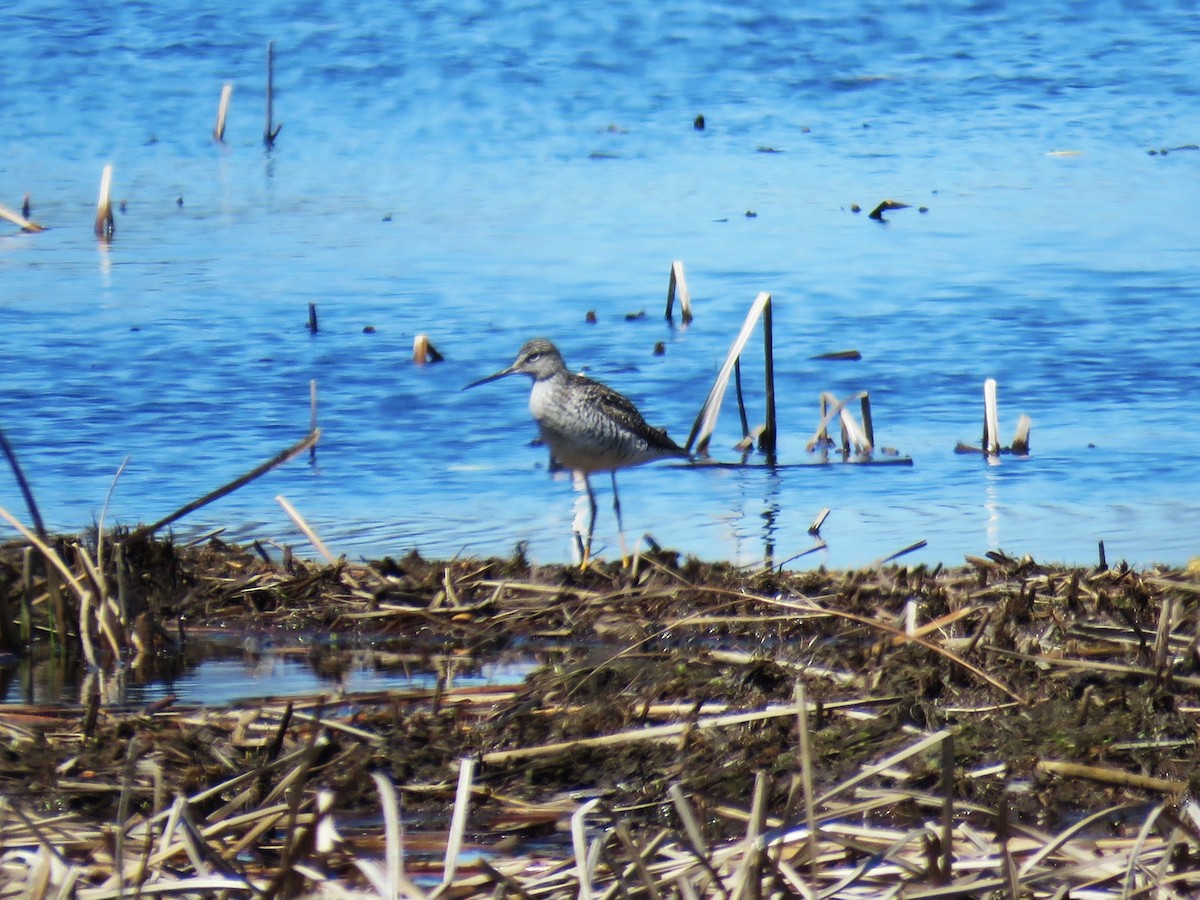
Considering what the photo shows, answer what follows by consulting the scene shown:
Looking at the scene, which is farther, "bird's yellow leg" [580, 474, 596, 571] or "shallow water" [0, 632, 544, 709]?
"bird's yellow leg" [580, 474, 596, 571]

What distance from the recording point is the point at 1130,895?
3.77 m

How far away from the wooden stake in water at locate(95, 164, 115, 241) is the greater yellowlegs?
774cm

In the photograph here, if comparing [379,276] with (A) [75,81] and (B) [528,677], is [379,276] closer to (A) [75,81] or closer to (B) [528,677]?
(A) [75,81]

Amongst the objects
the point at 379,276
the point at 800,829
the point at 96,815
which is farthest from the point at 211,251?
the point at 800,829

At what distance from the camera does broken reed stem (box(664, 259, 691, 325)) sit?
13394 mm

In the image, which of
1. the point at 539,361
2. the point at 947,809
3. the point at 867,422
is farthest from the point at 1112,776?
the point at 867,422

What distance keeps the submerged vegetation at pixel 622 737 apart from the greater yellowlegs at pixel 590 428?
1843 millimetres

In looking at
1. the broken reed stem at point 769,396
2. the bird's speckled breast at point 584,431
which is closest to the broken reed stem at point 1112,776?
the bird's speckled breast at point 584,431

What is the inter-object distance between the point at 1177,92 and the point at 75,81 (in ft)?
41.7

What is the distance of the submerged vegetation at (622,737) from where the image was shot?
392 centimetres

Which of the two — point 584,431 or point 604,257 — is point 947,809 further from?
point 604,257

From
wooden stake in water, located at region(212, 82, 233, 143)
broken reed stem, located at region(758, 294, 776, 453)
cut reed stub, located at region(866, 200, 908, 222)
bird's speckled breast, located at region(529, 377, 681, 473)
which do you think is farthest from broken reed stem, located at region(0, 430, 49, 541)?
wooden stake in water, located at region(212, 82, 233, 143)

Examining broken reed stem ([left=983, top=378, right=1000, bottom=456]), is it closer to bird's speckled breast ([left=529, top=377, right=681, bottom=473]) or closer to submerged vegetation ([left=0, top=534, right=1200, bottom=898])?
bird's speckled breast ([left=529, top=377, right=681, bottom=473])

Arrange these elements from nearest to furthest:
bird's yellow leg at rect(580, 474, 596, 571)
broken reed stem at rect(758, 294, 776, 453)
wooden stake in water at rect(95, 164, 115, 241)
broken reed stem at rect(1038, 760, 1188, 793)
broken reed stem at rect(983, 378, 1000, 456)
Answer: broken reed stem at rect(1038, 760, 1188, 793)
bird's yellow leg at rect(580, 474, 596, 571)
broken reed stem at rect(983, 378, 1000, 456)
broken reed stem at rect(758, 294, 776, 453)
wooden stake in water at rect(95, 164, 115, 241)
